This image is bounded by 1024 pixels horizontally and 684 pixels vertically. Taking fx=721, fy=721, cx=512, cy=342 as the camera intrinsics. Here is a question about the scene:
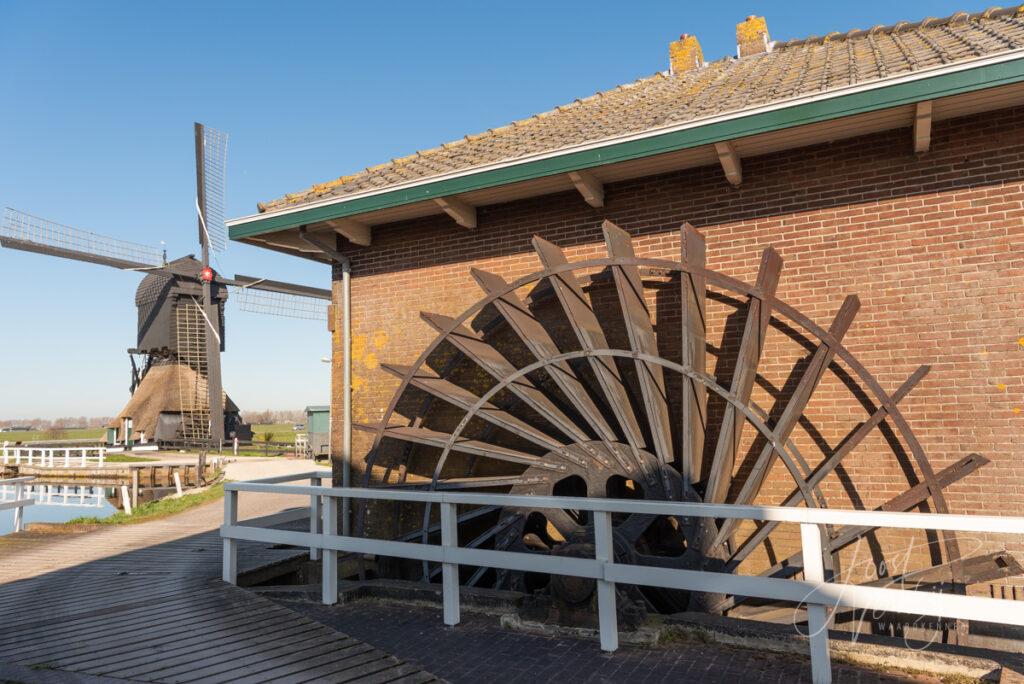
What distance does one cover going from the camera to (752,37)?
1009cm

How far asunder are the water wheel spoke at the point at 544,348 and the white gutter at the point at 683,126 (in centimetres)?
115

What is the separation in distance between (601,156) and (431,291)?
289 centimetres

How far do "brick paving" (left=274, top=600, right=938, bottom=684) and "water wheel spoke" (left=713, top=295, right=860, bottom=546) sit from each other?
66.8 inches

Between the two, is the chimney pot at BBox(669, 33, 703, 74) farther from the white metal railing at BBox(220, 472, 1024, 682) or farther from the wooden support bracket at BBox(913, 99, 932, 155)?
the white metal railing at BBox(220, 472, 1024, 682)

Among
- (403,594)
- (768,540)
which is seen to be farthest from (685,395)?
(403,594)

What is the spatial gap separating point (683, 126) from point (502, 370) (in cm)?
290

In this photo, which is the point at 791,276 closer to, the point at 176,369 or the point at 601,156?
the point at 601,156

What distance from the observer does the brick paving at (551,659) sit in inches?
156

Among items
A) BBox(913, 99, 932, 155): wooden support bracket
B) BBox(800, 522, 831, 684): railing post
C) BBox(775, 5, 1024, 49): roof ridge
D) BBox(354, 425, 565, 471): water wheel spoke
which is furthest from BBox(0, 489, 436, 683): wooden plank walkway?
BBox(775, 5, 1024, 49): roof ridge

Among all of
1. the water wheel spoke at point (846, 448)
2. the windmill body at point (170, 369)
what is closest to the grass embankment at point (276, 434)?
the windmill body at point (170, 369)

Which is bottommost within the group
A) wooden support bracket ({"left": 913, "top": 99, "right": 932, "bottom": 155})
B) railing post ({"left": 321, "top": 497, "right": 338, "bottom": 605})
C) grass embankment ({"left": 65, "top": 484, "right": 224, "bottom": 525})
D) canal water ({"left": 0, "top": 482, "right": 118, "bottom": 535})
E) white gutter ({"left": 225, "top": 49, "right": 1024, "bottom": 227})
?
canal water ({"left": 0, "top": 482, "right": 118, "bottom": 535})

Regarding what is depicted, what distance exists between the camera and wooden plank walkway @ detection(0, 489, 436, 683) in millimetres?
4230

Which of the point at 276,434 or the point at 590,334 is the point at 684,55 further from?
the point at 276,434

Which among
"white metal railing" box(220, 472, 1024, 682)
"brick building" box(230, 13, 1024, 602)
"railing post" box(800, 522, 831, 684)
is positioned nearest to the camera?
"white metal railing" box(220, 472, 1024, 682)
